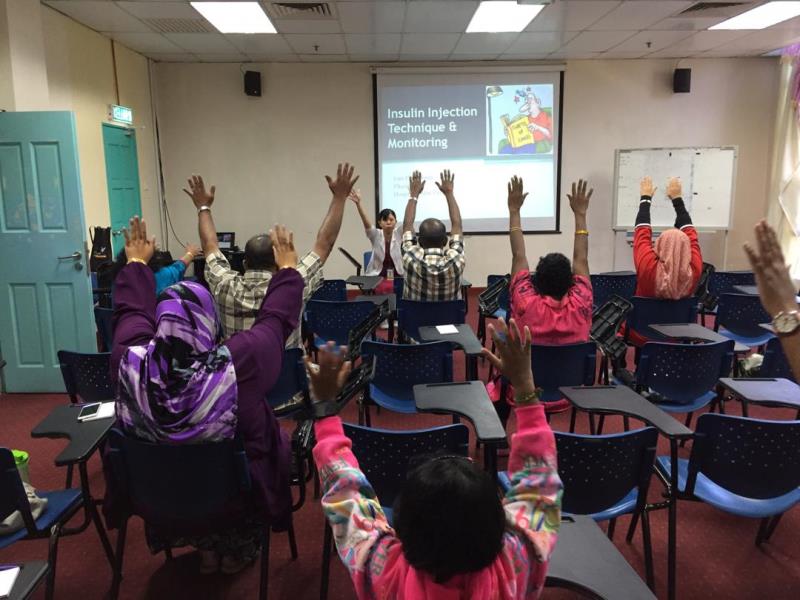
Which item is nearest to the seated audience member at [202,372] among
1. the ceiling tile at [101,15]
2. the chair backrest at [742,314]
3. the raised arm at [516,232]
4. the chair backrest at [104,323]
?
the raised arm at [516,232]

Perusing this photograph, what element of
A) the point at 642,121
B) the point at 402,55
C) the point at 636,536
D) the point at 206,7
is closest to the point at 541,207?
the point at 642,121

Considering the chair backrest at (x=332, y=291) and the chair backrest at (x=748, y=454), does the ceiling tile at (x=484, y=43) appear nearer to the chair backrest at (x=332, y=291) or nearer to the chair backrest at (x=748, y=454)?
the chair backrest at (x=332, y=291)

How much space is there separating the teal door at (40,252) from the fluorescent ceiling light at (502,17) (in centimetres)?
375

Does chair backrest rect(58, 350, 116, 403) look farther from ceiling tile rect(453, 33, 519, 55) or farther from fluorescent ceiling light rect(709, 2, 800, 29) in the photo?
fluorescent ceiling light rect(709, 2, 800, 29)

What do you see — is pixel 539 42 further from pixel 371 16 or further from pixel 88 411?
pixel 88 411

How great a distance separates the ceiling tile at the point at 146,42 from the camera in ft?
20.4

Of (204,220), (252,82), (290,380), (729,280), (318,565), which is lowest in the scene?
(318,565)

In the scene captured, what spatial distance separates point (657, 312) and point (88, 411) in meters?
3.42

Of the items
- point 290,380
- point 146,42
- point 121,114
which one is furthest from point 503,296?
point 146,42

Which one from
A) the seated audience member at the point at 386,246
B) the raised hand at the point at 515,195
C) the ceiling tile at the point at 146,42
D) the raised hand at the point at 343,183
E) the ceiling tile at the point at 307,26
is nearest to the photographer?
the raised hand at the point at 343,183

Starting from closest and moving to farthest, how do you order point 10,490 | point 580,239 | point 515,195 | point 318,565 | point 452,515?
point 452,515 < point 10,490 < point 318,565 < point 580,239 < point 515,195

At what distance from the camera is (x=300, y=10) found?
17.8 feet

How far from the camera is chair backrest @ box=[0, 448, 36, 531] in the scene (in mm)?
1761

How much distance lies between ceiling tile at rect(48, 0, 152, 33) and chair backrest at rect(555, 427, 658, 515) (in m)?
5.47
